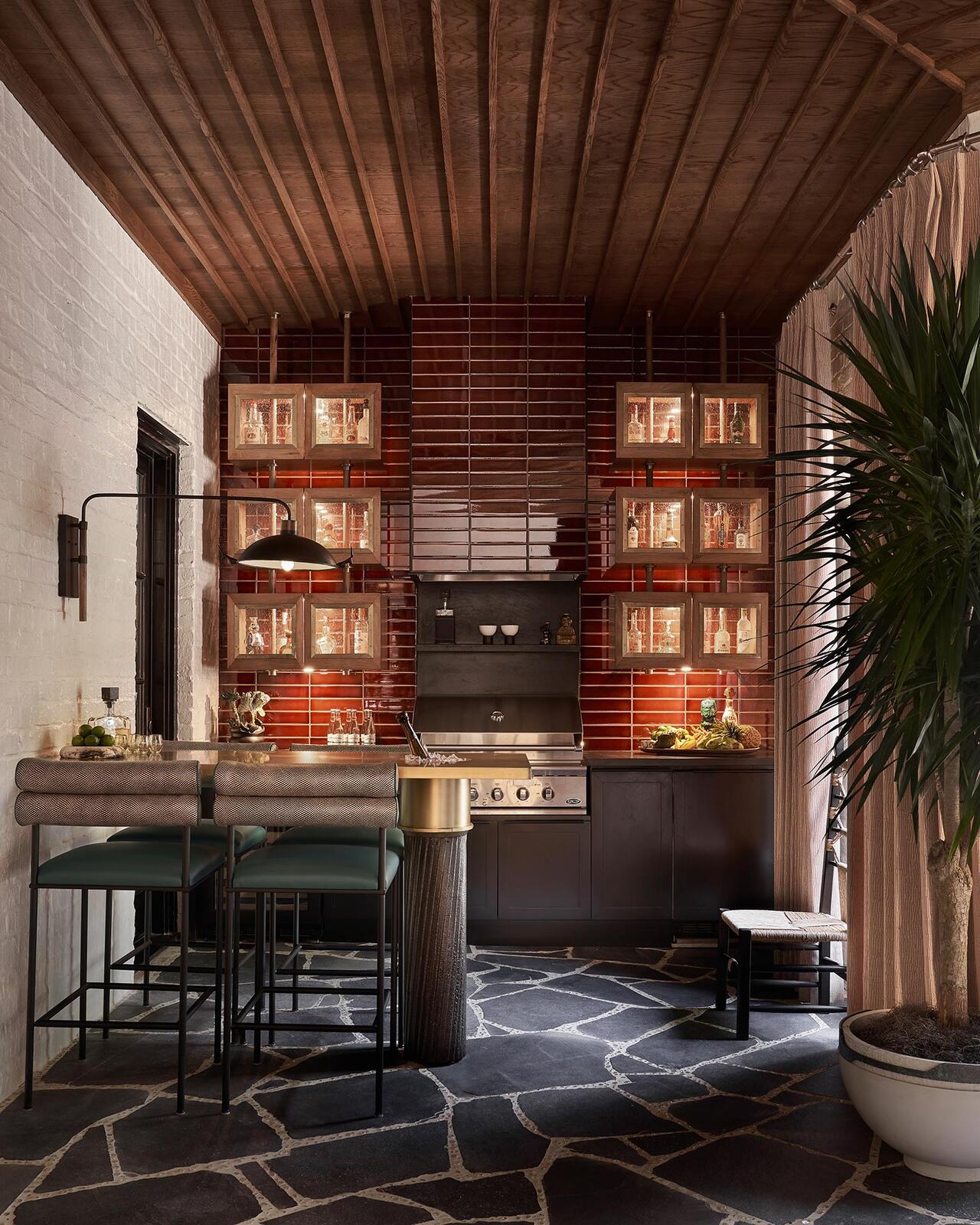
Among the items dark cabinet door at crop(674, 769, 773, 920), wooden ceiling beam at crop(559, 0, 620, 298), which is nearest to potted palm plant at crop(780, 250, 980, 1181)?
wooden ceiling beam at crop(559, 0, 620, 298)

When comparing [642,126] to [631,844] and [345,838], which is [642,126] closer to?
[345,838]

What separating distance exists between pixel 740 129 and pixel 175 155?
2263 mm

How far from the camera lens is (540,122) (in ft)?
13.3

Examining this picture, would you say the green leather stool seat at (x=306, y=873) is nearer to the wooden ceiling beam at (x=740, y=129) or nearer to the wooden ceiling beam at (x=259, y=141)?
the wooden ceiling beam at (x=259, y=141)

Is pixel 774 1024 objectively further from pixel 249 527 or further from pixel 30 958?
pixel 249 527

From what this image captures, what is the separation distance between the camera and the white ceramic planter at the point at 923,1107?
2861mm

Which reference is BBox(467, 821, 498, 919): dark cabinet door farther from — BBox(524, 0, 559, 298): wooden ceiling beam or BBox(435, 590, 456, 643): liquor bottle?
BBox(524, 0, 559, 298): wooden ceiling beam

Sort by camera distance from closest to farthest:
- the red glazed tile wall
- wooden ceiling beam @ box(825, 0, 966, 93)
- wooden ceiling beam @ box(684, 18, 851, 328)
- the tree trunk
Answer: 1. the tree trunk
2. wooden ceiling beam @ box(825, 0, 966, 93)
3. wooden ceiling beam @ box(684, 18, 851, 328)
4. the red glazed tile wall

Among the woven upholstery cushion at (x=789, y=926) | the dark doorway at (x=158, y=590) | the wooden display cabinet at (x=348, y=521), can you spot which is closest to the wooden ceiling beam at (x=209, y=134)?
the dark doorway at (x=158, y=590)

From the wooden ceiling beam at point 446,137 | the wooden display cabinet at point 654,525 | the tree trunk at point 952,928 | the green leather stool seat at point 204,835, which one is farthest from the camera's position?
Answer: the wooden display cabinet at point 654,525

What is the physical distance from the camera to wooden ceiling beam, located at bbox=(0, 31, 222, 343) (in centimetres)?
367

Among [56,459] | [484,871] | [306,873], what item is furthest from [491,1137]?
[56,459]

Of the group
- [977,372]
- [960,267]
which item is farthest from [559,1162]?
[960,267]

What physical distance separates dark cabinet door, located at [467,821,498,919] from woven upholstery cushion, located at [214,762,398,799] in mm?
2117
